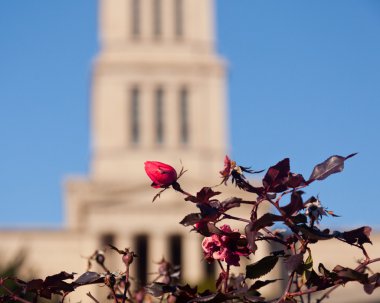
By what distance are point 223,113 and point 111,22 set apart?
464 inches

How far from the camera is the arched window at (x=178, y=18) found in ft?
279

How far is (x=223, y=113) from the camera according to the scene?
83.5 meters

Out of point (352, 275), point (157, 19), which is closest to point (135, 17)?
point (157, 19)

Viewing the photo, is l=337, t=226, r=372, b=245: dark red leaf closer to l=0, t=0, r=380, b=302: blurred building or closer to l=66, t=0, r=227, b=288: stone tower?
l=0, t=0, r=380, b=302: blurred building

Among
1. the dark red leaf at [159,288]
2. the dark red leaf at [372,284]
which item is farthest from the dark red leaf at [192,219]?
the dark red leaf at [372,284]

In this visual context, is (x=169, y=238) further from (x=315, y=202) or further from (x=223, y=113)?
(x=315, y=202)

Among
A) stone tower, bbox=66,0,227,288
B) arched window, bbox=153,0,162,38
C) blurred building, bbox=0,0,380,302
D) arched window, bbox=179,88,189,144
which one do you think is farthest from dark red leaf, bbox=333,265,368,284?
arched window, bbox=153,0,162,38

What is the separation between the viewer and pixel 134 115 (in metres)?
83.5

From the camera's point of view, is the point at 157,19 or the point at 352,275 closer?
the point at 352,275

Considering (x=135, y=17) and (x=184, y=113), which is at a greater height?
(x=135, y=17)

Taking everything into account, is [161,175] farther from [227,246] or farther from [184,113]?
[184,113]

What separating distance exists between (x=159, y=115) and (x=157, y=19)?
27.3ft

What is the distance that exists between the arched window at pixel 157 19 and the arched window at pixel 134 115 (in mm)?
4833

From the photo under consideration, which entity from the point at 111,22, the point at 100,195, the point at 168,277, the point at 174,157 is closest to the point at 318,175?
the point at 168,277
